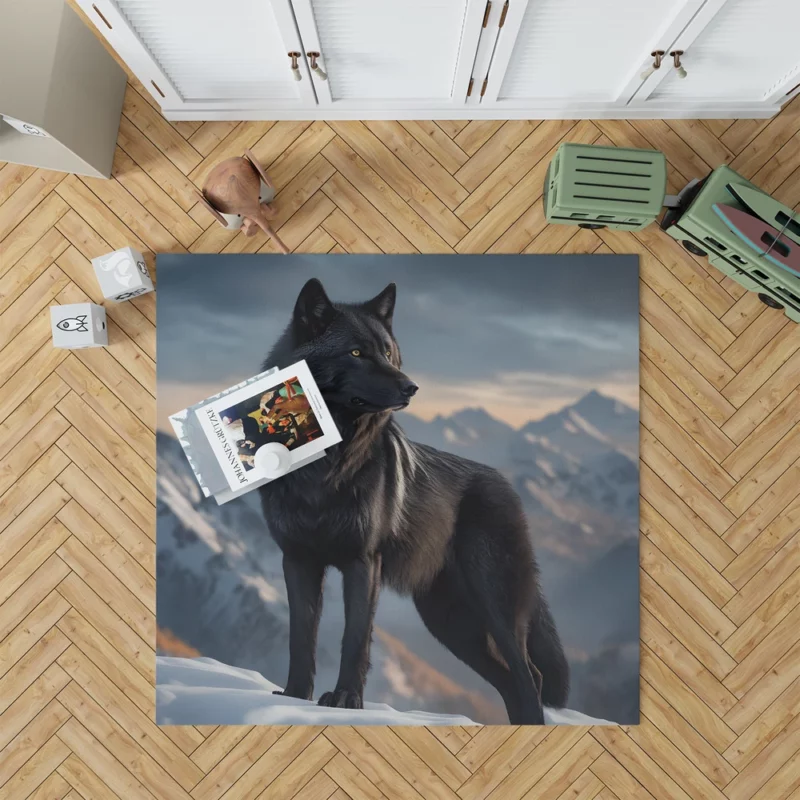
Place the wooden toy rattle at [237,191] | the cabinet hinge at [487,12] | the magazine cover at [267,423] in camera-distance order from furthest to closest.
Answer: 1. the magazine cover at [267,423]
2. the wooden toy rattle at [237,191]
3. the cabinet hinge at [487,12]

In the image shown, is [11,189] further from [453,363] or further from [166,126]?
[453,363]

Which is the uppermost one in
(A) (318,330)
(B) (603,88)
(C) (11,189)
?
(C) (11,189)

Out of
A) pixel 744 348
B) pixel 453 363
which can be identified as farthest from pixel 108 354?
pixel 744 348

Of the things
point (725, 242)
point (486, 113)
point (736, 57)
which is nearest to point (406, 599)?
point (725, 242)

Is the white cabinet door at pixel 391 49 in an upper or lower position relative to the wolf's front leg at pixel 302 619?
upper

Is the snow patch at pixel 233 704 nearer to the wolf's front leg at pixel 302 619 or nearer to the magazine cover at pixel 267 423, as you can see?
the wolf's front leg at pixel 302 619

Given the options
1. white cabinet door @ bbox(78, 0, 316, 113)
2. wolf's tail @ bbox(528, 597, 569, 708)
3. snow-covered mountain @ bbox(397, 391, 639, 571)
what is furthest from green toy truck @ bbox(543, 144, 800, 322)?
wolf's tail @ bbox(528, 597, 569, 708)

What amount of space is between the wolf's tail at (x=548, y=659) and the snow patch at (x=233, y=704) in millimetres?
50

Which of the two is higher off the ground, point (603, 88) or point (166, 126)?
point (166, 126)

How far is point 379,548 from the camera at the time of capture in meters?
1.97

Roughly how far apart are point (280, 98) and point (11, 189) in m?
0.96

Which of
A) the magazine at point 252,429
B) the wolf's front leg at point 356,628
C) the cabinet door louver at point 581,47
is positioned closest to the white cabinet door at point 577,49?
the cabinet door louver at point 581,47

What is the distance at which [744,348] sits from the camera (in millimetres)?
2037

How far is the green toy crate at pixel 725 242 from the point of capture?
1.81 metres
